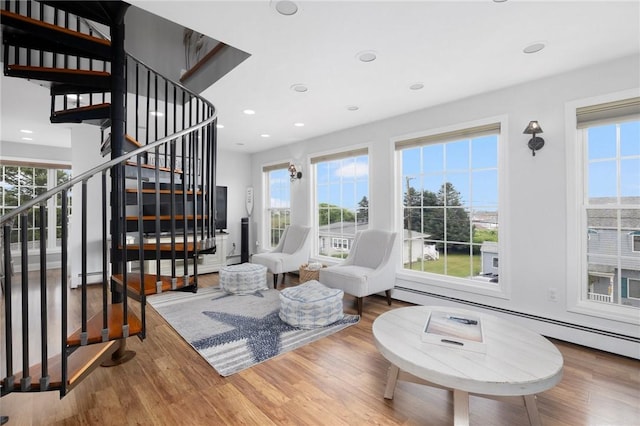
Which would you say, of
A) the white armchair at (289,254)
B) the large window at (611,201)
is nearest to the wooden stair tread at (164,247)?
the white armchair at (289,254)

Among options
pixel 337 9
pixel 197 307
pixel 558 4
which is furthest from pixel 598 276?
pixel 197 307

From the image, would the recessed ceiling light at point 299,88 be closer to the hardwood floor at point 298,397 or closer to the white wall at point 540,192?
the white wall at point 540,192

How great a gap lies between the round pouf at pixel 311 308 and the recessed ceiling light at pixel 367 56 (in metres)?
2.25

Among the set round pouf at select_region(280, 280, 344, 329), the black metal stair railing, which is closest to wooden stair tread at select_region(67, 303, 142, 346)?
the black metal stair railing

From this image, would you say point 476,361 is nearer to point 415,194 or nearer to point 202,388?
point 202,388

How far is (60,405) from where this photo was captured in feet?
6.34

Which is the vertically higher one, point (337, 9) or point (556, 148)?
point (337, 9)

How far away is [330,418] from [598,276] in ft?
8.63

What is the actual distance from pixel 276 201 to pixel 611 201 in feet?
16.3

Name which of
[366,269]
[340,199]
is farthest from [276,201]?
[366,269]

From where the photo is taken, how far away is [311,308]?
311 cm

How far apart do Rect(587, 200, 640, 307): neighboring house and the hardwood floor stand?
1.68 ft

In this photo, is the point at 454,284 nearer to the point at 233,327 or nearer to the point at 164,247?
the point at 233,327

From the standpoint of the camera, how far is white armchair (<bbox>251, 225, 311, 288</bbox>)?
15.6ft
